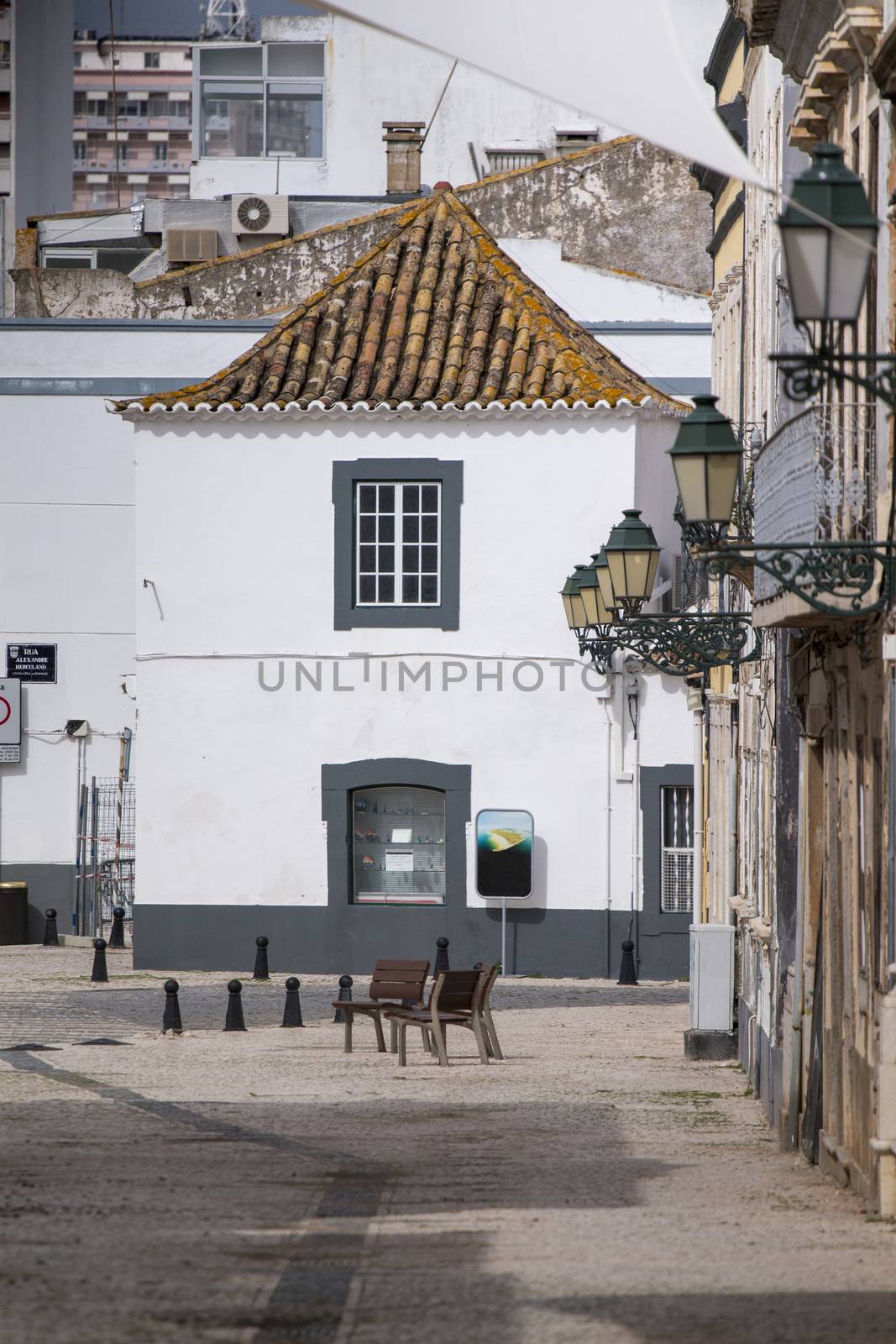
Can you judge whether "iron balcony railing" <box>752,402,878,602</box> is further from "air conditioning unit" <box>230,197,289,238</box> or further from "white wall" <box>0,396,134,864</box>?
"air conditioning unit" <box>230,197,289,238</box>

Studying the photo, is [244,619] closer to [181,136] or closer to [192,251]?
[192,251]

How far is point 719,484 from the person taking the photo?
9.26 meters

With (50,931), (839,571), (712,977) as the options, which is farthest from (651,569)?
(50,931)

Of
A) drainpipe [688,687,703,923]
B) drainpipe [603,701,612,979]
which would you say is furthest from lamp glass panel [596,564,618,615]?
drainpipe [603,701,612,979]

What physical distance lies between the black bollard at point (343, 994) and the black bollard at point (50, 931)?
8446mm

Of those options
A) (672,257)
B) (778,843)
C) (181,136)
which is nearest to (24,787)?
(672,257)

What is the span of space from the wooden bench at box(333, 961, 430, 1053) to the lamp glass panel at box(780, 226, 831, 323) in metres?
9.60

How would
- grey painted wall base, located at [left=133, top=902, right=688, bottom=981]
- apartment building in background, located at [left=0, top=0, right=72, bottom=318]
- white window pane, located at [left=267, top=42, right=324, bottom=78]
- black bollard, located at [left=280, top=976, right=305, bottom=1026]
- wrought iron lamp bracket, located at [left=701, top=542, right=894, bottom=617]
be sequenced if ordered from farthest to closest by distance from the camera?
apartment building in background, located at [left=0, top=0, right=72, bottom=318] → white window pane, located at [left=267, top=42, right=324, bottom=78] → grey painted wall base, located at [left=133, top=902, right=688, bottom=981] → black bollard, located at [left=280, top=976, right=305, bottom=1026] → wrought iron lamp bracket, located at [left=701, top=542, right=894, bottom=617]

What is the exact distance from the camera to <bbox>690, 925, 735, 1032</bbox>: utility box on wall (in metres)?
14.7

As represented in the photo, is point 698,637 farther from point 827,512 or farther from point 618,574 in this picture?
point 827,512

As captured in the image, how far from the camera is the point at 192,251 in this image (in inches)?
1297

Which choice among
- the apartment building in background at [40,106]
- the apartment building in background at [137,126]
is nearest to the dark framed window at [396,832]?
the apartment building in background at [40,106]

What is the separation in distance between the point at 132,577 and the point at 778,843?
16.7 metres

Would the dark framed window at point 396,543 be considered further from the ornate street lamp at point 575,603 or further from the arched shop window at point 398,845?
the ornate street lamp at point 575,603
